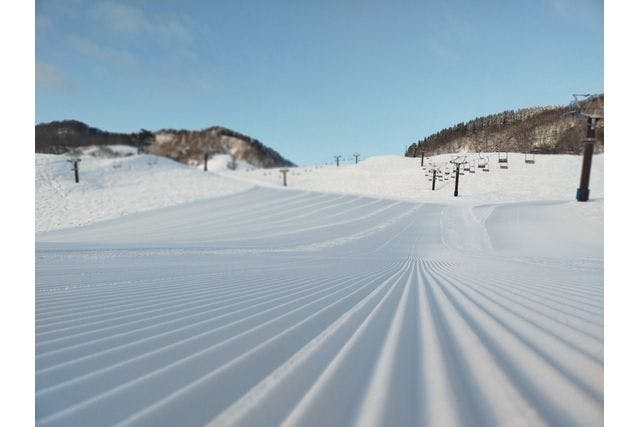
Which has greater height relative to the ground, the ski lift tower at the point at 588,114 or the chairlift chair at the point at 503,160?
the ski lift tower at the point at 588,114

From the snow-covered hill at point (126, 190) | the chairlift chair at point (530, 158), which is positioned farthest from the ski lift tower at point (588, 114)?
the snow-covered hill at point (126, 190)

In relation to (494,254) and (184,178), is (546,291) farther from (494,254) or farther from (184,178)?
(184,178)

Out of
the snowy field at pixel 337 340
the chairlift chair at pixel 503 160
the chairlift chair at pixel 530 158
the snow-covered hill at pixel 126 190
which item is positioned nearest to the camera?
the snowy field at pixel 337 340

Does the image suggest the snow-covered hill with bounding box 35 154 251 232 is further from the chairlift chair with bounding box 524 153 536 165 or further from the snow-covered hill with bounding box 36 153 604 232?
the chairlift chair with bounding box 524 153 536 165

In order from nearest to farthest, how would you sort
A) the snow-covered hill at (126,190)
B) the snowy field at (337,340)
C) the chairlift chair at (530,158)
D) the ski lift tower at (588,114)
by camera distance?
the snowy field at (337,340) < the ski lift tower at (588,114) < the chairlift chair at (530,158) < the snow-covered hill at (126,190)

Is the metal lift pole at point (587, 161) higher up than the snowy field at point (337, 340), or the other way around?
the metal lift pole at point (587, 161)

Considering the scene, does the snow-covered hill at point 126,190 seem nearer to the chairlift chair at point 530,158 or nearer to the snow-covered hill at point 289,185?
the snow-covered hill at point 289,185

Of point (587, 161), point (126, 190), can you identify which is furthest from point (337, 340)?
point (126, 190)

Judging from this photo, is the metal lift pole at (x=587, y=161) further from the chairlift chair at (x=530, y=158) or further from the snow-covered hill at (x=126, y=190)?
the snow-covered hill at (x=126, y=190)

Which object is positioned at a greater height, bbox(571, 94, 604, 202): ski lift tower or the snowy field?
bbox(571, 94, 604, 202): ski lift tower

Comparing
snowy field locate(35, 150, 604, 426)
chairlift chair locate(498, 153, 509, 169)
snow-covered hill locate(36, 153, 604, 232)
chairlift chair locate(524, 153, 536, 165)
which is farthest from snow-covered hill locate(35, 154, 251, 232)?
chairlift chair locate(524, 153, 536, 165)

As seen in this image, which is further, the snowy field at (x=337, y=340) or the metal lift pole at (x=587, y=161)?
the metal lift pole at (x=587, y=161)

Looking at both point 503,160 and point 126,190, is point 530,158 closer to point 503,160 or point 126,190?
point 503,160
